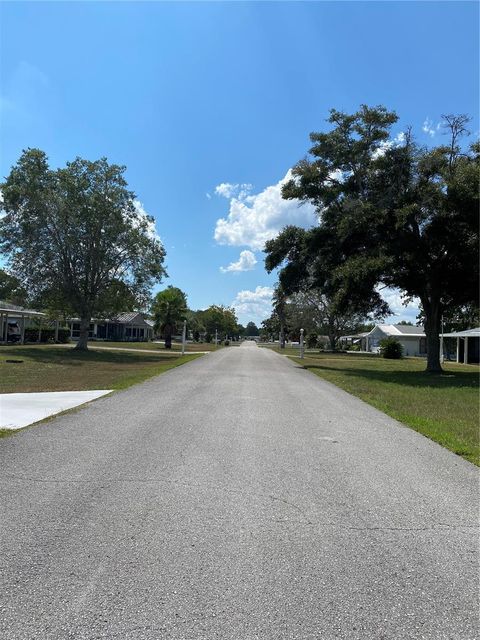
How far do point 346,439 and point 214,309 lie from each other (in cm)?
10319

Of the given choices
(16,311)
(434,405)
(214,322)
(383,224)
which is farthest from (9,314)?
(214,322)

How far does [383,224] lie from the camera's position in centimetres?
2273

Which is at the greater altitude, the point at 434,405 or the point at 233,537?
the point at 434,405

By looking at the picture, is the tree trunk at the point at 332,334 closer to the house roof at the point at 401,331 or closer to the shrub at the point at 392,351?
the house roof at the point at 401,331

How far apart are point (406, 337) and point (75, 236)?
1691 inches

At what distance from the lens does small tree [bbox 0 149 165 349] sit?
119ft

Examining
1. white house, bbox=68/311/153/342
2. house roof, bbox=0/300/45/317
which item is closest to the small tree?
house roof, bbox=0/300/45/317

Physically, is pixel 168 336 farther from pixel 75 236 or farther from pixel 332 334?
pixel 332 334

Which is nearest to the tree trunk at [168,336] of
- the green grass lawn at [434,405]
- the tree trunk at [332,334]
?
the tree trunk at [332,334]

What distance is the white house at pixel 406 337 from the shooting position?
2470 inches

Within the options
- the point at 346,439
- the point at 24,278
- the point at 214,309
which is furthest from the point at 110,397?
the point at 214,309

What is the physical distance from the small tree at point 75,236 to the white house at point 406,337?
33224 mm

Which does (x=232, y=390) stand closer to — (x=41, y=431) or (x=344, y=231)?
(x=41, y=431)

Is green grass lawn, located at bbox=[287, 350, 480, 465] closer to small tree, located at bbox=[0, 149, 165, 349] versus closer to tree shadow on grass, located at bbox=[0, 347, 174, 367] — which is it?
tree shadow on grass, located at bbox=[0, 347, 174, 367]
